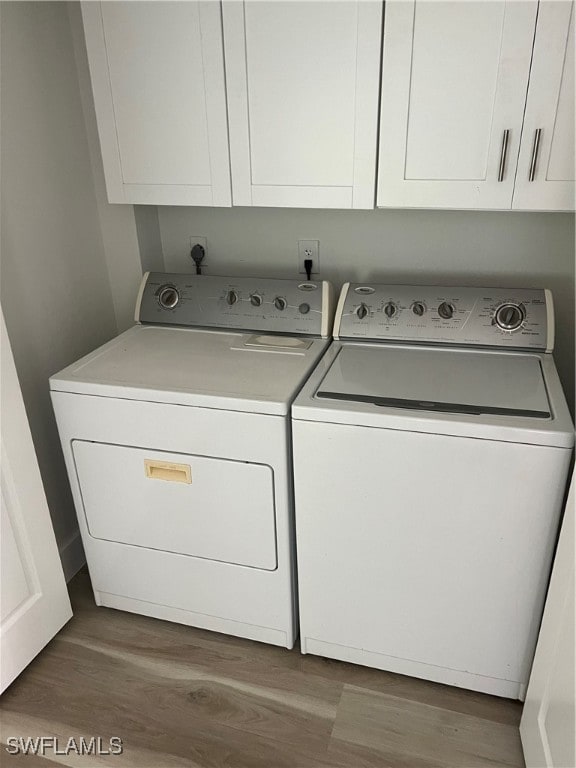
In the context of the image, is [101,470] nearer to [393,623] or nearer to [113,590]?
[113,590]

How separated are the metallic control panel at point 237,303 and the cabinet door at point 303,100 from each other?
1.03 ft

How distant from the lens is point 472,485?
141 centimetres

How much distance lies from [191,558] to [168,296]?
875 mm

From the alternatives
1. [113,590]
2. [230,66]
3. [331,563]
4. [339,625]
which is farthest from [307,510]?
[230,66]

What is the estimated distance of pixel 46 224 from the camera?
190cm

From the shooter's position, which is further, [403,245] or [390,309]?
[403,245]

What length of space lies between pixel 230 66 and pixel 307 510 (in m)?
1.21

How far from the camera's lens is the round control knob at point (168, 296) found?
2033 millimetres

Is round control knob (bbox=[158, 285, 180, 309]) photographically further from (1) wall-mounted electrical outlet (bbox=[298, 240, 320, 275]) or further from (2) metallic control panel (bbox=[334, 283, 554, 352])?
(2) metallic control panel (bbox=[334, 283, 554, 352])

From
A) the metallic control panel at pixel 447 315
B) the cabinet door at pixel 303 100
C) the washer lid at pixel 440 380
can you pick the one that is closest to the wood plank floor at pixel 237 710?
the washer lid at pixel 440 380

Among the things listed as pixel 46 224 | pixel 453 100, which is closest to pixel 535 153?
pixel 453 100

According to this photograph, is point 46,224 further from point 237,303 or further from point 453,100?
point 453,100

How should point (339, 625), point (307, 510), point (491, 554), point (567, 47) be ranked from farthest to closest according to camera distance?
point (339, 625)
point (307, 510)
point (491, 554)
point (567, 47)

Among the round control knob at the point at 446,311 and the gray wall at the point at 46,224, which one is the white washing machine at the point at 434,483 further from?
the gray wall at the point at 46,224
